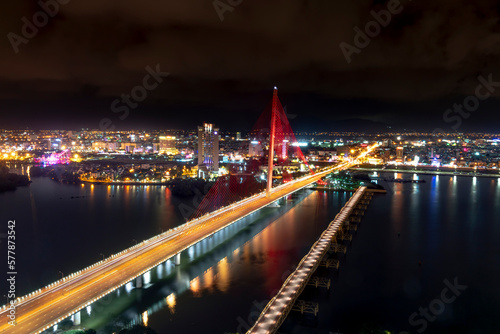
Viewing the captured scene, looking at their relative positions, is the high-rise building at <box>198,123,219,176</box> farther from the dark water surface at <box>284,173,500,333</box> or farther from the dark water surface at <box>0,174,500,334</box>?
the dark water surface at <box>284,173,500,333</box>

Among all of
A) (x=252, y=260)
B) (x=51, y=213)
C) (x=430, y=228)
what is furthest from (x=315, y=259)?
(x=51, y=213)

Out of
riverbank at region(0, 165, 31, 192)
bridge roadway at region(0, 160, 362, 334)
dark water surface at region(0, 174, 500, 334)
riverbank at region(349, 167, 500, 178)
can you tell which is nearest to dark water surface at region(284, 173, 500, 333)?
dark water surface at region(0, 174, 500, 334)

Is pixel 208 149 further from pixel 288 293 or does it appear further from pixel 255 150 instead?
pixel 288 293

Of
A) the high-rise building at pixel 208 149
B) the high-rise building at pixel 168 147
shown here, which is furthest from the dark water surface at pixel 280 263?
the high-rise building at pixel 168 147

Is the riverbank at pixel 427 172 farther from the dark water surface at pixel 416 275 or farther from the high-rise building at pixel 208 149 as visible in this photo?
the dark water surface at pixel 416 275

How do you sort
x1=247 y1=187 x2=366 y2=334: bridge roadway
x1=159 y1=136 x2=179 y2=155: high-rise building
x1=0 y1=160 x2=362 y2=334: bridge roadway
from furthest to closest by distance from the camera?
x1=159 y1=136 x2=179 y2=155: high-rise building, x1=247 y1=187 x2=366 y2=334: bridge roadway, x1=0 y1=160 x2=362 y2=334: bridge roadway

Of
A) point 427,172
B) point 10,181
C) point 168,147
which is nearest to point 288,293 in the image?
point 10,181
